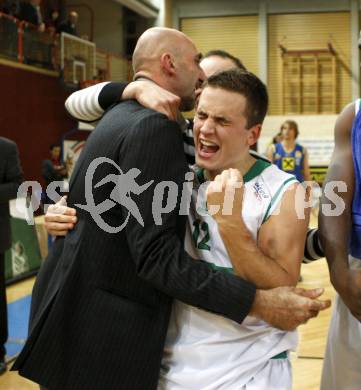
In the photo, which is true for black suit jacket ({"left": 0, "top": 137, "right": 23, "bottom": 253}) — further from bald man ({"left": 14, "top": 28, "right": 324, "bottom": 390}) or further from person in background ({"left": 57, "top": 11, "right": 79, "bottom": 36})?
person in background ({"left": 57, "top": 11, "right": 79, "bottom": 36})

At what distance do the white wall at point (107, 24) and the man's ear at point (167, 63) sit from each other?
1587 centimetres

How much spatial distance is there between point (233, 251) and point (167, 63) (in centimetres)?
78

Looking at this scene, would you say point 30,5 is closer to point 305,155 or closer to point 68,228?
point 305,155

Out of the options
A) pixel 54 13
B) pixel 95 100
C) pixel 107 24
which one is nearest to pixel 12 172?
pixel 95 100

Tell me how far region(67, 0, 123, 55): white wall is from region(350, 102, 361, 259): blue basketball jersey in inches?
639

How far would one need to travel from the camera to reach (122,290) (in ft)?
5.86

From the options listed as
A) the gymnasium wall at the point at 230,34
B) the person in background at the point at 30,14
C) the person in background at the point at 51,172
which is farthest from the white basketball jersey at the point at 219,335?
the gymnasium wall at the point at 230,34

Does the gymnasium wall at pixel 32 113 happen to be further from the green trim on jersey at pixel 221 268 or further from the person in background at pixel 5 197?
the green trim on jersey at pixel 221 268

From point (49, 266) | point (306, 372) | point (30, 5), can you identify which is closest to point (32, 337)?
point (49, 266)

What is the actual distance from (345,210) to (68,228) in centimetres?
88

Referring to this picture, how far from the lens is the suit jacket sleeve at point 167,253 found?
1.64m

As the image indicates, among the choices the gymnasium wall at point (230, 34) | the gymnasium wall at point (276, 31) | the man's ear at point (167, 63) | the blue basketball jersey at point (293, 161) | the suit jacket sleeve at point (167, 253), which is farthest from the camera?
the gymnasium wall at point (230, 34)

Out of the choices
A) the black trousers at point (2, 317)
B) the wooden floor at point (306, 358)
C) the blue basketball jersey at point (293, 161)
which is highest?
the blue basketball jersey at point (293, 161)

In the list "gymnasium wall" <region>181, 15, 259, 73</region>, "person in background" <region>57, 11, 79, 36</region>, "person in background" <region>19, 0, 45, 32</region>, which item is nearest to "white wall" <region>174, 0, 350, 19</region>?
"gymnasium wall" <region>181, 15, 259, 73</region>
